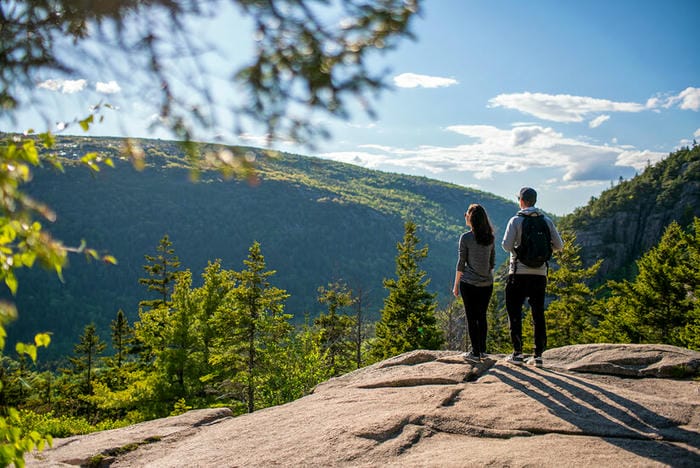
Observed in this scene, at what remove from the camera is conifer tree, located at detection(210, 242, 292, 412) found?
903 inches

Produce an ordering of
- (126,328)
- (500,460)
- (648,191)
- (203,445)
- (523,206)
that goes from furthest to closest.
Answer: (648,191) → (126,328) → (523,206) → (203,445) → (500,460)

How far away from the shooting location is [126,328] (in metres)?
44.3

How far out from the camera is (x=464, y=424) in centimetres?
616

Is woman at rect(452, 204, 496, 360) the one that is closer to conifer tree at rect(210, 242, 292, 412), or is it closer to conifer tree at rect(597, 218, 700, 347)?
conifer tree at rect(210, 242, 292, 412)

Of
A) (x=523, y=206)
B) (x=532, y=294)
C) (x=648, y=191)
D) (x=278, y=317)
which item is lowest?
(x=278, y=317)

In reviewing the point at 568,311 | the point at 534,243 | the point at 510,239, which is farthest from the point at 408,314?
the point at 534,243

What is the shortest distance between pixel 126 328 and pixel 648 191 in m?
Answer: 120

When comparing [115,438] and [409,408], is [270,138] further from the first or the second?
[115,438]

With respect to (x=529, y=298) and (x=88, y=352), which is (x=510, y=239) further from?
(x=88, y=352)

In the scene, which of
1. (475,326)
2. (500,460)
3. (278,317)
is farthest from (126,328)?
(500,460)

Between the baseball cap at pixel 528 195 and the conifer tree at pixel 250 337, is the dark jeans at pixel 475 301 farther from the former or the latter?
the conifer tree at pixel 250 337

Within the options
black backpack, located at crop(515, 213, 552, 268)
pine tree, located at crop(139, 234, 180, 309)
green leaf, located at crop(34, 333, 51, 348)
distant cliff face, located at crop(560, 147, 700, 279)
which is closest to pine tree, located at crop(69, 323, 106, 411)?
pine tree, located at crop(139, 234, 180, 309)

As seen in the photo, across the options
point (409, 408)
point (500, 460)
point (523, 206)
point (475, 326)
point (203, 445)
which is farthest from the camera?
point (475, 326)

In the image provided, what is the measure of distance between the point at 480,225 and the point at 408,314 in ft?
72.1
